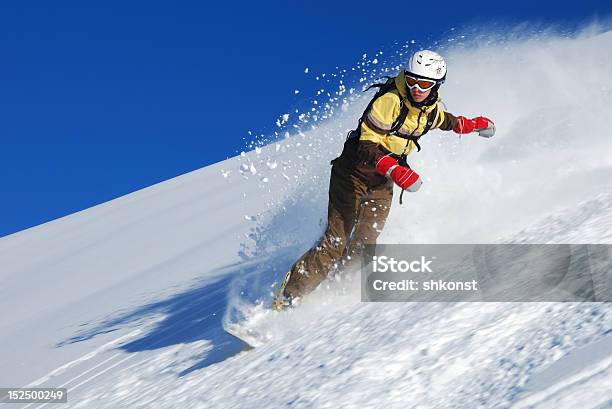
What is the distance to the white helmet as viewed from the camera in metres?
4.66

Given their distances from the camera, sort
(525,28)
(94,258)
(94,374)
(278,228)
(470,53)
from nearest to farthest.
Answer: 1. (94,374)
2. (278,228)
3. (470,53)
4. (525,28)
5. (94,258)

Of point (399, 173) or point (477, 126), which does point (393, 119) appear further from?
point (477, 126)

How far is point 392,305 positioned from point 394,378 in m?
1.03

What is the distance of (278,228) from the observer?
754cm

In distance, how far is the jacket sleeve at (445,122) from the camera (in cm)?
536

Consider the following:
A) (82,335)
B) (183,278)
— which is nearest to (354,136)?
(82,335)

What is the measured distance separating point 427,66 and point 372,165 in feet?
2.55

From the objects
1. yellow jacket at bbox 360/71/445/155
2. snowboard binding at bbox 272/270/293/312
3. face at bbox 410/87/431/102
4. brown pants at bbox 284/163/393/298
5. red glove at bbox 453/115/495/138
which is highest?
red glove at bbox 453/115/495/138

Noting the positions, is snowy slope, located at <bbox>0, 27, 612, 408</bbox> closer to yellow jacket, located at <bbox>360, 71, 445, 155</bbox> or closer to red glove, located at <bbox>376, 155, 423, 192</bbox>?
red glove, located at <bbox>376, 155, 423, 192</bbox>

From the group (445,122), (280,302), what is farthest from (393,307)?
(445,122)

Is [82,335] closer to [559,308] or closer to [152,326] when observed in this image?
[152,326]

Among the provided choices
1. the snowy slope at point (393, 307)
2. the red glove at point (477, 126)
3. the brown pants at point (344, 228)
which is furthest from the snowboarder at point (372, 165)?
the red glove at point (477, 126)

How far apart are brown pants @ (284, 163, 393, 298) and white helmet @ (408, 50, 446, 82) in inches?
32.6

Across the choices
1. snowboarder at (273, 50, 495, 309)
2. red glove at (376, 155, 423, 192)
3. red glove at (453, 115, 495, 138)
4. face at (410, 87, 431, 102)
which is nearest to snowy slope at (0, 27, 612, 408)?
snowboarder at (273, 50, 495, 309)
